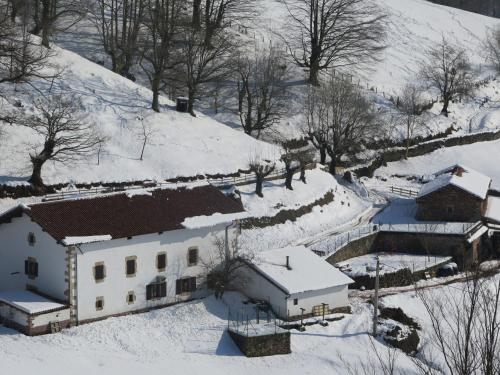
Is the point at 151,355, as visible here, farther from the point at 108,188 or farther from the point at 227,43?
the point at 227,43

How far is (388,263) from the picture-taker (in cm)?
6059

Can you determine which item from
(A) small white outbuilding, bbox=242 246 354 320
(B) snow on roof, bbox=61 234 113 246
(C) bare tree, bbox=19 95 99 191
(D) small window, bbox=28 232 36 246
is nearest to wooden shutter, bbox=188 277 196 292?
(A) small white outbuilding, bbox=242 246 354 320

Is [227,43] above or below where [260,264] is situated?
above

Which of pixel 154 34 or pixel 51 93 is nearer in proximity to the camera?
pixel 51 93

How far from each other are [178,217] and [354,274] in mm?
12927

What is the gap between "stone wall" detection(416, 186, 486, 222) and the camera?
219 ft

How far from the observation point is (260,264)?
167ft

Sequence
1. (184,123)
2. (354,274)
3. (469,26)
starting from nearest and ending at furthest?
(354,274) → (184,123) → (469,26)

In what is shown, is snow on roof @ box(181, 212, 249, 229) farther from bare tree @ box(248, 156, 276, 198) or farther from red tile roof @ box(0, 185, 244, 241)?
bare tree @ box(248, 156, 276, 198)

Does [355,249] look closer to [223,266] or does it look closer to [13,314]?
[223,266]

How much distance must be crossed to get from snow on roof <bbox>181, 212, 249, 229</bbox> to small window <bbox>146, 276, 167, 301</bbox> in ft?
11.3

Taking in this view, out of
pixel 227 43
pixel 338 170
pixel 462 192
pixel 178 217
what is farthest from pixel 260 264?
pixel 227 43

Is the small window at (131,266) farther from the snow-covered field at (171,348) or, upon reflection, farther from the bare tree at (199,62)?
the bare tree at (199,62)

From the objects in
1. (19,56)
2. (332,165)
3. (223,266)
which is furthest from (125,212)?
(332,165)
